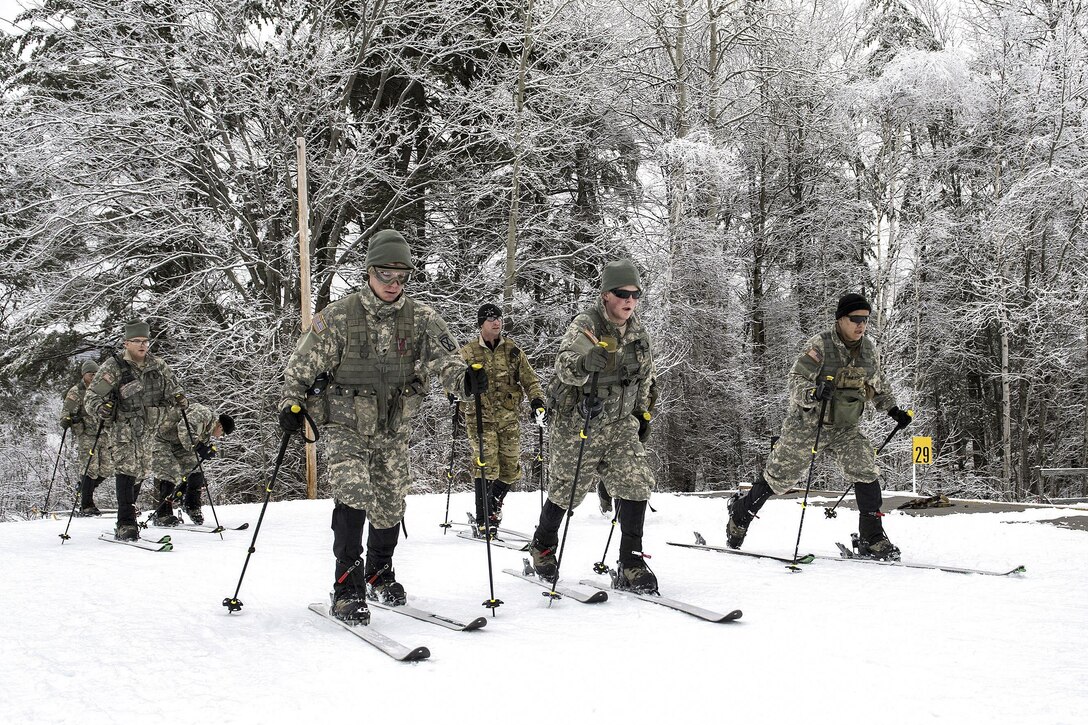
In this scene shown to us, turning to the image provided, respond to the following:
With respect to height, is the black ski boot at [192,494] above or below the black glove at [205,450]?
below

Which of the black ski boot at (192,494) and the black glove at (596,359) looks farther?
the black ski boot at (192,494)

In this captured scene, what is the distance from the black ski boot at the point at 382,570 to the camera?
5.63 metres

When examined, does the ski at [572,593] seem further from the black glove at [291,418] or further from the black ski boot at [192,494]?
the black ski boot at [192,494]

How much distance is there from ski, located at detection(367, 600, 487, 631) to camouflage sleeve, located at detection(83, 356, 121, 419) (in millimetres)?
5472

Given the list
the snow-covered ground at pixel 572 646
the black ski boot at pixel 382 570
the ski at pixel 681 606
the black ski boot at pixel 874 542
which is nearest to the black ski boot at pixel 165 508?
the snow-covered ground at pixel 572 646

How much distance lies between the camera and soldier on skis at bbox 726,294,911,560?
718 cm

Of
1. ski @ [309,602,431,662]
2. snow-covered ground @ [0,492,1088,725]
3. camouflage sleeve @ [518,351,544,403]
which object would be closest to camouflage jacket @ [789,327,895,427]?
snow-covered ground @ [0,492,1088,725]

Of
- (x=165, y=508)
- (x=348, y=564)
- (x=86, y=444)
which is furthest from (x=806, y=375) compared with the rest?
(x=86, y=444)

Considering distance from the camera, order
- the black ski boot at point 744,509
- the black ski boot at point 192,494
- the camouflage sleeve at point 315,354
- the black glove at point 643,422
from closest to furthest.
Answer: the camouflage sleeve at point 315,354 < the black glove at point 643,422 < the black ski boot at point 744,509 < the black ski boot at point 192,494

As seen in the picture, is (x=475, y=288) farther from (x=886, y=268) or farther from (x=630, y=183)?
(x=886, y=268)

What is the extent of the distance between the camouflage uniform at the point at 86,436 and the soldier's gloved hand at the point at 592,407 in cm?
840

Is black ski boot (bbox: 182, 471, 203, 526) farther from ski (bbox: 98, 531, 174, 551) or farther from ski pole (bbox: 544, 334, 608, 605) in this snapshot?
ski pole (bbox: 544, 334, 608, 605)

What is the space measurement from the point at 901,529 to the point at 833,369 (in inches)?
102

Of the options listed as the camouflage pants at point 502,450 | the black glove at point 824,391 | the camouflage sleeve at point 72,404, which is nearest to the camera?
the black glove at point 824,391
